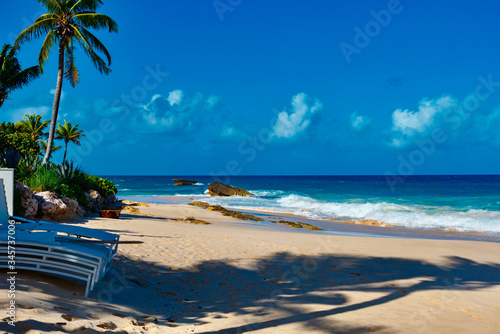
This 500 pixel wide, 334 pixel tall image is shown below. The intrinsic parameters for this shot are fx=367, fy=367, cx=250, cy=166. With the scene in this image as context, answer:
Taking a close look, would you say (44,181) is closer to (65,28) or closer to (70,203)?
(70,203)

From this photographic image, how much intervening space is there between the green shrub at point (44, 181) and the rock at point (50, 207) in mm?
1560

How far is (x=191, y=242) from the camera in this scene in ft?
30.8

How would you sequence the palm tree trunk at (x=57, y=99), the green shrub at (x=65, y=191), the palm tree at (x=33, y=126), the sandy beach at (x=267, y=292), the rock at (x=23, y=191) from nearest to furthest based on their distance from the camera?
the sandy beach at (x=267, y=292), the rock at (x=23, y=191), the green shrub at (x=65, y=191), the palm tree trunk at (x=57, y=99), the palm tree at (x=33, y=126)

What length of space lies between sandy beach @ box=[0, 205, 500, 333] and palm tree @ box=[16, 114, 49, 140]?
40.2 m

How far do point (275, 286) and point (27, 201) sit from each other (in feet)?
25.1

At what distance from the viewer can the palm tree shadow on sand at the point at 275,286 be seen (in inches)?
185

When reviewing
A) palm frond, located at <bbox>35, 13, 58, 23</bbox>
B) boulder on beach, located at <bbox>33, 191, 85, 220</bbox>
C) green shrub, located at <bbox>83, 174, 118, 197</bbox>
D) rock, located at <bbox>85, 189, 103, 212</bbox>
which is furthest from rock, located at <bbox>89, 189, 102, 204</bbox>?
palm frond, located at <bbox>35, 13, 58, 23</bbox>

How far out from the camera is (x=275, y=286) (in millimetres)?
6234

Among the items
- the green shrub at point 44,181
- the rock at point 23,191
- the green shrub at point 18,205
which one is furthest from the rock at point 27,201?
the green shrub at point 44,181

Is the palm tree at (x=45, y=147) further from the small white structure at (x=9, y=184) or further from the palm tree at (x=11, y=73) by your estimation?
the small white structure at (x=9, y=184)

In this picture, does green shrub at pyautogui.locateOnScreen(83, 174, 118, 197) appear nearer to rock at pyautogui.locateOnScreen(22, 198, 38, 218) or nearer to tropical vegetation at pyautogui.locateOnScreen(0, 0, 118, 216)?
tropical vegetation at pyautogui.locateOnScreen(0, 0, 118, 216)

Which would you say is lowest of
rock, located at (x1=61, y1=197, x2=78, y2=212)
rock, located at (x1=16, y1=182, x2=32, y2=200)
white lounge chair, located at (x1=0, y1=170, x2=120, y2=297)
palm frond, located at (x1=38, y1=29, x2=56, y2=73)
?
white lounge chair, located at (x1=0, y1=170, x2=120, y2=297)

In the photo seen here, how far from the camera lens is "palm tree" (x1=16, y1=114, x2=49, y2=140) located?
42.8m

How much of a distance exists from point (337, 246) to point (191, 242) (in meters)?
3.97
